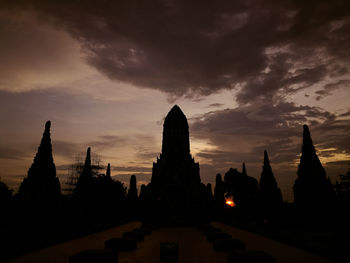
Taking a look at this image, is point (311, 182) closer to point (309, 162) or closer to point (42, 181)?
point (309, 162)

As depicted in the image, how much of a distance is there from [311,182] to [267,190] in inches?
654

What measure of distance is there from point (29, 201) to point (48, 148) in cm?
649

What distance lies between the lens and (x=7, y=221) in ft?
74.2

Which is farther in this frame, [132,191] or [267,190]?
[132,191]

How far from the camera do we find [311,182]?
3103cm

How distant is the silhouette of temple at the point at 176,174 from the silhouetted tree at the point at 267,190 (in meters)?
12.1

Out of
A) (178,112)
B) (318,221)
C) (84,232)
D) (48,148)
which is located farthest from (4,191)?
(178,112)

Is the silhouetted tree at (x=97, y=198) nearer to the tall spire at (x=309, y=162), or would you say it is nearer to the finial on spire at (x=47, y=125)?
the finial on spire at (x=47, y=125)

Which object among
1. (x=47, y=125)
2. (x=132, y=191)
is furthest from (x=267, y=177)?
(x=47, y=125)

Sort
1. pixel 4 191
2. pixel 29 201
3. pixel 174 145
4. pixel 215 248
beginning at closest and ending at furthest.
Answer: pixel 215 248, pixel 29 201, pixel 4 191, pixel 174 145

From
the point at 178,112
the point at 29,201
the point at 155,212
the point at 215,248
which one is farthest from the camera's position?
the point at 178,112

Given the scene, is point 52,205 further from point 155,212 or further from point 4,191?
point 155,212

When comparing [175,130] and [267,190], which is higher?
[175,130]

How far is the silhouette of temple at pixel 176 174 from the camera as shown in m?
46.0
